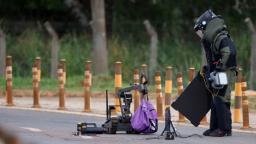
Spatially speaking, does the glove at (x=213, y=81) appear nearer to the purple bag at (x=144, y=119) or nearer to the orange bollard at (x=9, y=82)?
the purple bag at (x=144, y=119)

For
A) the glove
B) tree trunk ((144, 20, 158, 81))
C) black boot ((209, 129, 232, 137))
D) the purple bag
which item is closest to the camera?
the glove

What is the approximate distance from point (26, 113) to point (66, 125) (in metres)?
2.51

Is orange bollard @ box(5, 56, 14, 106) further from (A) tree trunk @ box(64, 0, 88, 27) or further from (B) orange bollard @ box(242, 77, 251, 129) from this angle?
(A) tree trunk @ box(64, 0, 88, 27)

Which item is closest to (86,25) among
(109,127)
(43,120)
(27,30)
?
(27,30)

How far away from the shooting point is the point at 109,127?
13766mm

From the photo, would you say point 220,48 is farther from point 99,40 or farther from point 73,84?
point 99,40

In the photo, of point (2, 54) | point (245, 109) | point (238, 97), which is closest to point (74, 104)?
point (238, 97)

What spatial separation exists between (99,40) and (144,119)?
15817mm

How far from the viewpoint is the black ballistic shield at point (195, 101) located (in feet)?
45.4

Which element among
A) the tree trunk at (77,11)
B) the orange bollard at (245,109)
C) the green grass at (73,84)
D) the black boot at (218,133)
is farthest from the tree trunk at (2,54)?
the black boot at (218,133)

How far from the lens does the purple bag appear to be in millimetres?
13383

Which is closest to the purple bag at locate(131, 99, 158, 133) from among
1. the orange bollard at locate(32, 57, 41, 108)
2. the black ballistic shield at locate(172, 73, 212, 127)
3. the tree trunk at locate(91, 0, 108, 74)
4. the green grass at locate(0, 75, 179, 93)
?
the black ballistic shield at locate(172, 73, 212, 127)

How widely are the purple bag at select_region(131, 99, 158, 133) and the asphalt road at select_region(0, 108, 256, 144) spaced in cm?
14

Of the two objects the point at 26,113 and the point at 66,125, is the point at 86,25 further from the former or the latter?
the point at 66,125
